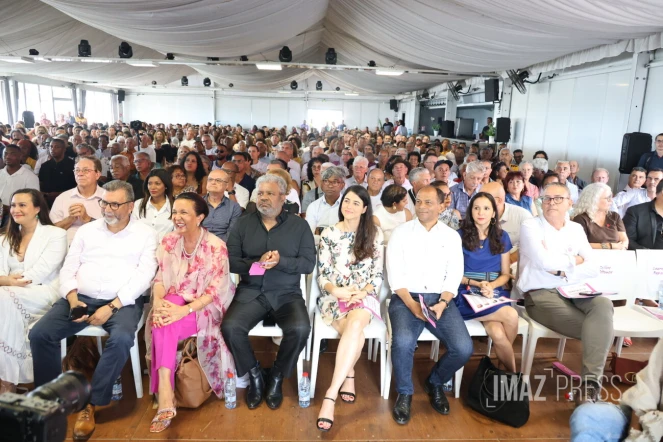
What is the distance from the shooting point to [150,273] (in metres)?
2.77

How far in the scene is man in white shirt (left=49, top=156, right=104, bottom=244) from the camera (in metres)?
3.41

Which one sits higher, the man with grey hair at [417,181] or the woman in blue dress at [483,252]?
the man with grey hair at [417,181]

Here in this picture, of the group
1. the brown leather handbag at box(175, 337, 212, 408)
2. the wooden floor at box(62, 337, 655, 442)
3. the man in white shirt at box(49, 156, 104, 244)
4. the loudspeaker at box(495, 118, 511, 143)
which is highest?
the loudspeaker at box(495, 118, 511, 143)

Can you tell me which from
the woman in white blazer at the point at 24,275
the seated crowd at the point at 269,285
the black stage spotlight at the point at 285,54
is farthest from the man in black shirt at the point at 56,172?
the black stage spotlight at the point at 285,54

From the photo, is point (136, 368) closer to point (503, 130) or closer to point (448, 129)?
point (503, 130)

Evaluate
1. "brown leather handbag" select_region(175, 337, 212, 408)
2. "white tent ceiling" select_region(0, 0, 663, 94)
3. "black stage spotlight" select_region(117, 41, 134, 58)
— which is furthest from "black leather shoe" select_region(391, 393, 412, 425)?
"black stage spotlight" select_region(117, 41, 134, 58)

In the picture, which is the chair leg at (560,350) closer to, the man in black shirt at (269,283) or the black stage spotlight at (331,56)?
the man in black shirt at (269,283)

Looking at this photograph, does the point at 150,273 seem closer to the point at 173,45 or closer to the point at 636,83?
the point at 173,45

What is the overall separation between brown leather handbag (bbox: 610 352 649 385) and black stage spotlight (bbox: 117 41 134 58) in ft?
30.9

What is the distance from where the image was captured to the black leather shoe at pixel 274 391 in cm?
263

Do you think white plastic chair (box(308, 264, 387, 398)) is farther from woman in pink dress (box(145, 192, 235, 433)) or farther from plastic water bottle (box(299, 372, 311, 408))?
woman in pink dress (box(145, 192, 235, 433))

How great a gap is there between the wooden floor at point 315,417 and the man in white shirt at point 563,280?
344 millimetres

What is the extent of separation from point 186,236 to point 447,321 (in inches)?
64.1

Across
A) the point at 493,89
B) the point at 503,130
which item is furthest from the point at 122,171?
the point at 493,89
